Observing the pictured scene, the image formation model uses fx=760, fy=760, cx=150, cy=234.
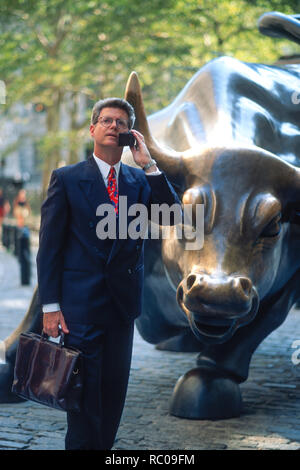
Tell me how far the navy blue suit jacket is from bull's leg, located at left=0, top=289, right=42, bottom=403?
73.9 inches

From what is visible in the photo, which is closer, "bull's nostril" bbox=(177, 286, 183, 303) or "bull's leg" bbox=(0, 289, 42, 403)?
"bull's nostril" bbox=(177, 286, 183, 303)

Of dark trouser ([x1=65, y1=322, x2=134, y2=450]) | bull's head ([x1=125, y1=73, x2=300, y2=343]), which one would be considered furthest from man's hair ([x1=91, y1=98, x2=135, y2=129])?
dark trouser ([x1=65, y1=322, x2=134, y2=450])

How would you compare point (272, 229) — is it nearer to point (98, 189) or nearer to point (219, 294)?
point (219, 294)

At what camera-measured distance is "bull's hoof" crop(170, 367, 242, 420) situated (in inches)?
193

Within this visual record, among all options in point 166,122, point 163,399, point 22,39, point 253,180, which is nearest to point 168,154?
point 253,180

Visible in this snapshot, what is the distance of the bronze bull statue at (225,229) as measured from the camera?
421cm

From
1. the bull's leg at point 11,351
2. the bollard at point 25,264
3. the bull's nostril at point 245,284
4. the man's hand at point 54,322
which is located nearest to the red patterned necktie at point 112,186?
the man's hand at point 54,322

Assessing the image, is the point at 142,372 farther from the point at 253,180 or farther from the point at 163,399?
the point at 253,180

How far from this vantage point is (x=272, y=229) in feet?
14.3

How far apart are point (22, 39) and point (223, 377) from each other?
16.4 meters

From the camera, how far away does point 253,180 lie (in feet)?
14.3

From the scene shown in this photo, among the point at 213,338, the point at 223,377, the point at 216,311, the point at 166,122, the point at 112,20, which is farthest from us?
the point at 112,20

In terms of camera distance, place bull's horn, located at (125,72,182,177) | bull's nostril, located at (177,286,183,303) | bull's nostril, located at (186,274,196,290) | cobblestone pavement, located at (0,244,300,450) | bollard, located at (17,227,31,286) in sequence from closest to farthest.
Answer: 1. bull's nostril, located at (186,274,196,290)
2. bull's nostril, located at (177,286,183,303)
3. cobblestone pavement, located at (0,244,300,450)
4. bull's horn, located at (125,72,182,177)
5. bollard, located at (17,227,31,286)

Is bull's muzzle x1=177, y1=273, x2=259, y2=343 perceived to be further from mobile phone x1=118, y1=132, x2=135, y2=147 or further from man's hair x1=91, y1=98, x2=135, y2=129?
man's hair x1=91, y1=98, x2=135, y2=129
